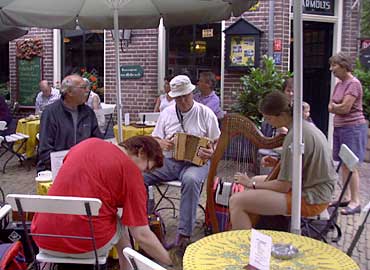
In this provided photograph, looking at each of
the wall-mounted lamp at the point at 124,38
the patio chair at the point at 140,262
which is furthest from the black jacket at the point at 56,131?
the wall-mounted lamp at the point at 124,38

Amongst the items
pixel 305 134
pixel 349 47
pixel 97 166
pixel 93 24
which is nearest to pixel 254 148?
pixel 305 134

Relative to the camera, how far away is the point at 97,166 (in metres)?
2.74

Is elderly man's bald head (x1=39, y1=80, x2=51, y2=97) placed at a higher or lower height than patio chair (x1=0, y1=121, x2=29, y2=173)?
higher

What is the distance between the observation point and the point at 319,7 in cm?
916

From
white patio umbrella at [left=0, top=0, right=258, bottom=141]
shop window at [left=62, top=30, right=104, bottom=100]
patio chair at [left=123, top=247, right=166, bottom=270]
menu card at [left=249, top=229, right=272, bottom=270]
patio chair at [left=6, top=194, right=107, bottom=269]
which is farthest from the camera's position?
shop window at [left=62, top=30, right=104, bottom=100]

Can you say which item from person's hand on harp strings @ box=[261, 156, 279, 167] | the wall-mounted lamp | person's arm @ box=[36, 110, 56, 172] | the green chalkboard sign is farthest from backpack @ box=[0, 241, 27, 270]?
the green chalkboard sign

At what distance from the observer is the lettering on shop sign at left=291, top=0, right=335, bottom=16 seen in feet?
29.8

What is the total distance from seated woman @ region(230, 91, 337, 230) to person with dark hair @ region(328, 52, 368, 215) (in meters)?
1.76

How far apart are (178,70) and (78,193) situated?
23.0ft

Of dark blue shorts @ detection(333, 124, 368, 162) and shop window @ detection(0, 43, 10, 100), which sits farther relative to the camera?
shop window @ detection(0, 43, 10, 100)

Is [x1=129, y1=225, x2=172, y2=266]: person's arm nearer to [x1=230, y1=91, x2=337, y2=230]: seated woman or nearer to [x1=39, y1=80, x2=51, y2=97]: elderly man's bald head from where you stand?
[x1=230, y1=91, x2=337, y2=230]: seated woman

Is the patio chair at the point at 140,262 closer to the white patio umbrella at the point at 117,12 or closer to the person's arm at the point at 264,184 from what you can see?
the person's arm at the point at 264,184

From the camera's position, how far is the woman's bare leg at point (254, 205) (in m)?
3.58

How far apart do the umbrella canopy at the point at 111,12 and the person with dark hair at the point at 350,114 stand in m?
1.15
